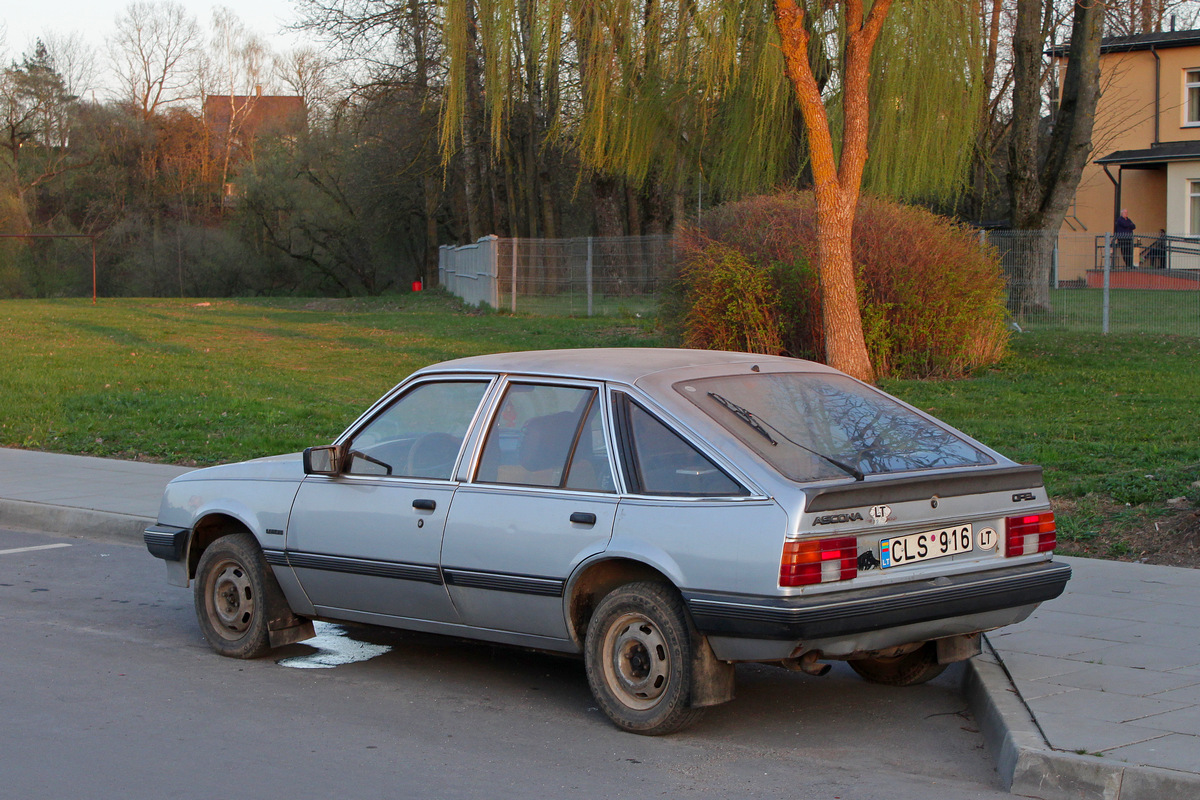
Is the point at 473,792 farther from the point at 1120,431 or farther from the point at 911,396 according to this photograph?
the point at 911,396

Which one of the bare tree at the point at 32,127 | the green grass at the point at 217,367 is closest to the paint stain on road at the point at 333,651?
the green grass at the point at 217,367

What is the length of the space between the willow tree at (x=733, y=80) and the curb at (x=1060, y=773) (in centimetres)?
1443

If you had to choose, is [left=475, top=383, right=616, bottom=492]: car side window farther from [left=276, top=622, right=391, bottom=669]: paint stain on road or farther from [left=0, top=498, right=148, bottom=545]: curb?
[left=0, top=498, right=148, bottom=545]: curb

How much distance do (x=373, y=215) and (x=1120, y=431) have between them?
48.7 metres

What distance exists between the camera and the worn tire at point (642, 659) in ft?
15.8

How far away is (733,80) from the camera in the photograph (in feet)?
62.6

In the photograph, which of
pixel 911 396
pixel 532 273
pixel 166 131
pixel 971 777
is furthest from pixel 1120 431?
pixel 166 131

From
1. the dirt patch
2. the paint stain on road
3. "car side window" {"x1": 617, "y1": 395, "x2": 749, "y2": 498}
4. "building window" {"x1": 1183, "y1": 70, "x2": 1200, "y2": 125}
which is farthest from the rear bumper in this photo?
"building window" {"x1": 1183, "y1": 70, "x2": 1200, "y2": 125}

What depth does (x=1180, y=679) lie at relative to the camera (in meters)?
5.41

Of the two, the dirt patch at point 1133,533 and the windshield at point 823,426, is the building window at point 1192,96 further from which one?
the windshield at point 823,426

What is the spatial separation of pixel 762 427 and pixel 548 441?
0.95 m

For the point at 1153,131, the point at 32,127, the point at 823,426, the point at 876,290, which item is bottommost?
the point at 823,426

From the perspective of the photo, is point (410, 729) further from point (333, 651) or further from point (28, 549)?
point (28, 549)

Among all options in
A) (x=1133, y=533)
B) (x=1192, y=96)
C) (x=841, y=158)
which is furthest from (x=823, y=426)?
(x=1192, y=96)
